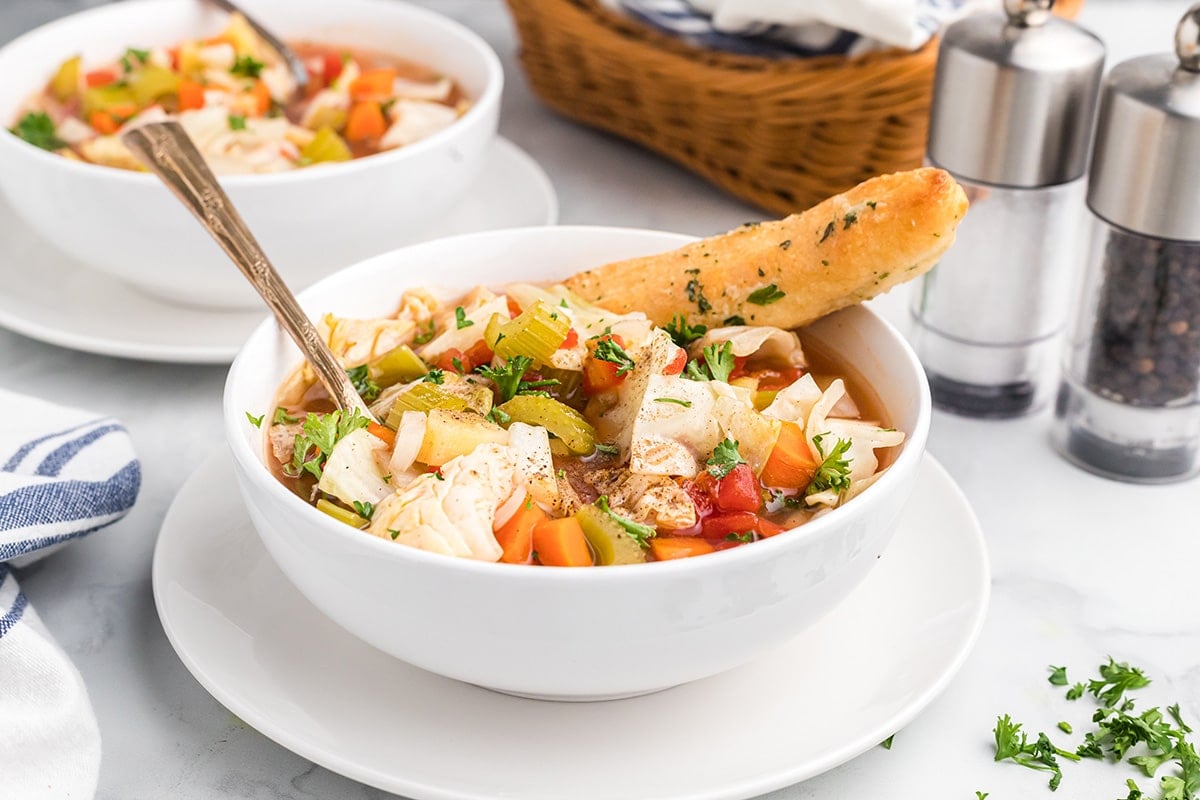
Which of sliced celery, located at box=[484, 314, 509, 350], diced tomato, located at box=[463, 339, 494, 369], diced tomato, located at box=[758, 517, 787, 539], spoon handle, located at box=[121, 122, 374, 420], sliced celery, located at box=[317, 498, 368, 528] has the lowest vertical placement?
diced tomato, located at box=[758, 517, 787, 539]

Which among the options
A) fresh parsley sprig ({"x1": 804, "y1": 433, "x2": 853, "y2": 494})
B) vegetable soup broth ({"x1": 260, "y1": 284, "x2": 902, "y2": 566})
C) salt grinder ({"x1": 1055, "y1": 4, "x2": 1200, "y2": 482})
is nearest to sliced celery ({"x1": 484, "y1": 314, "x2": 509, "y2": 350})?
vegetable soup broth ({"x1": 260, "y1": 284, "x2": 902, "y2": 566})

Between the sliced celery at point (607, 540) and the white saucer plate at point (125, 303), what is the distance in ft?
3.94

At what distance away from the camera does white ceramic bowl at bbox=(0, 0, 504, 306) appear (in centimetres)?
275

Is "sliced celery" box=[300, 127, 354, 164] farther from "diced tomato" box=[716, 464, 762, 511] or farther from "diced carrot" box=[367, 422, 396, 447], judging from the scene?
"diced tomato" box=[716, 464, 762, 511]

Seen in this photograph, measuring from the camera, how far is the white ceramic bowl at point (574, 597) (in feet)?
5.38

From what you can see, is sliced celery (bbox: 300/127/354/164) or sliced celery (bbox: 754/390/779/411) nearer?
sliced celery (bbox: 754/390/779/411)

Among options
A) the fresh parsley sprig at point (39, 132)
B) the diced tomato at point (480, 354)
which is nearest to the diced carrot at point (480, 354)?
the diced tomato at point (480, 354)

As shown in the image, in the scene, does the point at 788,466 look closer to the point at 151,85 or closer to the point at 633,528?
the point at 633,528

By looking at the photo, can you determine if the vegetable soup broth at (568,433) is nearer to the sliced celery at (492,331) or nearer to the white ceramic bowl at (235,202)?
the sliced celery at (492,331)

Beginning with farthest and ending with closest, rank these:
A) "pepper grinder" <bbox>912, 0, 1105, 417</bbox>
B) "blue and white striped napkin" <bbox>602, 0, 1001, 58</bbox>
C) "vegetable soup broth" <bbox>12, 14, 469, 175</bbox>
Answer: "vegetable soup broth" <bbox>12, 14, 469, 175</bbox>, "blue and white striped napkin" <bbox>602, 0, 1001, 58</bbox>, "pepper grinder" <bbox>912, 0, 1105, 417</bbox>

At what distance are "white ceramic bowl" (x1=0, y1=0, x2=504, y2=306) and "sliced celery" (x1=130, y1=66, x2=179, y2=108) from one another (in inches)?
11.5

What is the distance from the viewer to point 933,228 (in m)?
2.07

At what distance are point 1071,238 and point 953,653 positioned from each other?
1.21 m

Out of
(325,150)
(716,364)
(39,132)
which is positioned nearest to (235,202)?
(325,150)
